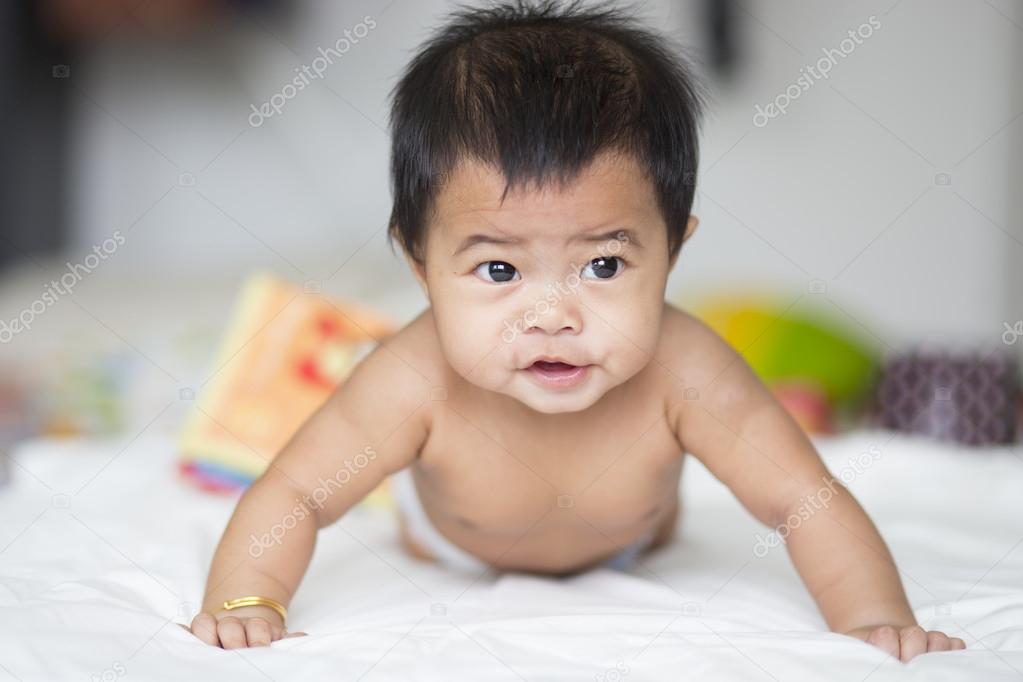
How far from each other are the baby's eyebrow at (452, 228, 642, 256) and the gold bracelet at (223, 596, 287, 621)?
0.36m

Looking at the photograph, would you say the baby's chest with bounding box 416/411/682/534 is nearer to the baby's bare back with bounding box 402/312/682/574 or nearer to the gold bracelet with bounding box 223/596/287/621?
the baby's bare back with bounding box 402/312/682/574

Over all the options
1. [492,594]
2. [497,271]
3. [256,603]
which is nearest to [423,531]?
[492,594]

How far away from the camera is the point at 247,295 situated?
1.78m

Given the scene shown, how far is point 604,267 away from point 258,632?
44 cm

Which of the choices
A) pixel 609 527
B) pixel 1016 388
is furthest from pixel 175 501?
pixel 1016 388

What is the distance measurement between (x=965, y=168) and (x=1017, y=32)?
1.12 feet

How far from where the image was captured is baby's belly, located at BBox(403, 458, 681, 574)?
1229mm

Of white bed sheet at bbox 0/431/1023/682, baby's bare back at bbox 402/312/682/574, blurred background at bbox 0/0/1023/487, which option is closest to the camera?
white bed sheet at bbox 0/431/1023/682

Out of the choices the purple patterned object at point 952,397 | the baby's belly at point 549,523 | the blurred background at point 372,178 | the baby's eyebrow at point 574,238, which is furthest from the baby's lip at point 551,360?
the blurred background at point 372,178

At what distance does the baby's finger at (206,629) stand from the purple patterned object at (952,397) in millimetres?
1389

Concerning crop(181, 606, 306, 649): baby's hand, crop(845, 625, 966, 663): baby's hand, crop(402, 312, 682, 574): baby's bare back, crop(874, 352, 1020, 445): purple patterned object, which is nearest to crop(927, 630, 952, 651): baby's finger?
crop(845, 625, 966, 663): baby's hand

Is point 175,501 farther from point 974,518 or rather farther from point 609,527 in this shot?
point 974,518

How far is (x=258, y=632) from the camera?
3.37 feet

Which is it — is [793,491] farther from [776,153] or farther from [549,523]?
[776,153]
